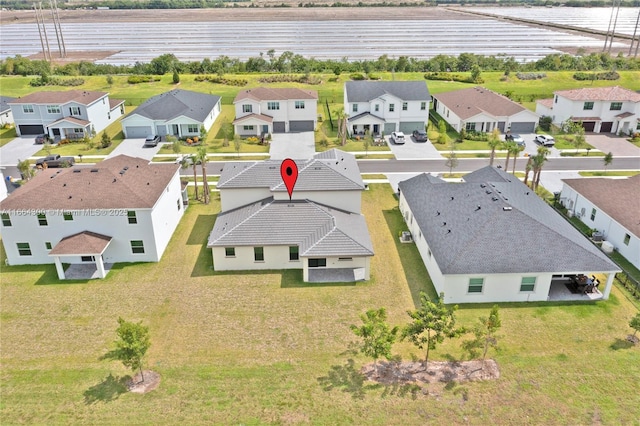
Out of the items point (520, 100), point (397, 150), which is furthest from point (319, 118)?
point (520, 100)

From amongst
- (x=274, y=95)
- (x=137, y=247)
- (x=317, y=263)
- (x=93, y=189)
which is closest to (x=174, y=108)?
(x=274, y=95)

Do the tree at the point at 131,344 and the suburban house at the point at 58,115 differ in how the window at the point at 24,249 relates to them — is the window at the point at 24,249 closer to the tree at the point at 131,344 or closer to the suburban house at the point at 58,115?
the tree at the point at 131,344

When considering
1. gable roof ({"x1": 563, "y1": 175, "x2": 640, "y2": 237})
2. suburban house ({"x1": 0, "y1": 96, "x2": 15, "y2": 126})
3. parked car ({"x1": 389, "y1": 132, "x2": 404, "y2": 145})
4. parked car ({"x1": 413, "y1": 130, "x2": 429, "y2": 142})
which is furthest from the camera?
suburban house ({"x1": 0, "y1": 96, "x2": 15, "y2": 126})

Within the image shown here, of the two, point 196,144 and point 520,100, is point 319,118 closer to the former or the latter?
point 196,144

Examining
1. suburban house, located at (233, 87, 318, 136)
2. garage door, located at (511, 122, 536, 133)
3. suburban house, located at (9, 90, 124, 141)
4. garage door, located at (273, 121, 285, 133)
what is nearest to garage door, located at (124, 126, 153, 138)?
suburban house, located at (9, 90, 124, 141)

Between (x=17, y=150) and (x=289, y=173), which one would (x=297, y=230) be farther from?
(x=17, y=150)

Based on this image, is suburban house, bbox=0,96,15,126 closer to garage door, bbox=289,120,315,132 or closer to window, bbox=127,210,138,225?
garage door, bbox=289,120,315,132

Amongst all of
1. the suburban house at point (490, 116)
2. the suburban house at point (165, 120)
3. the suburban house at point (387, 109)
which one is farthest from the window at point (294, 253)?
the suburban house at point (490, 116)
